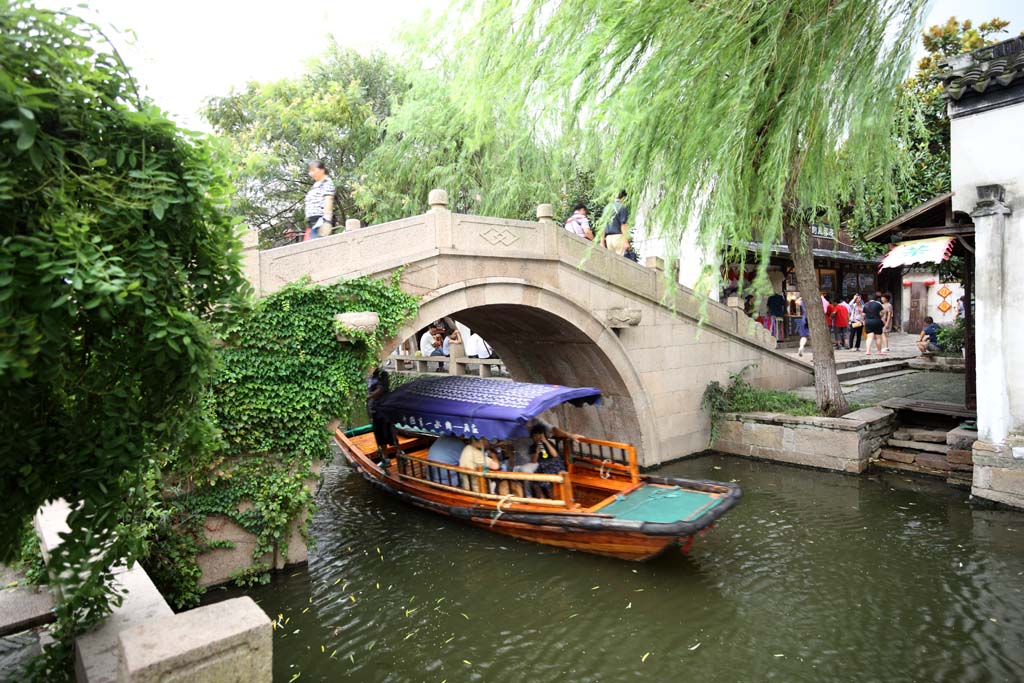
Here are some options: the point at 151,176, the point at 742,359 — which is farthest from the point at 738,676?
the point at 742,359

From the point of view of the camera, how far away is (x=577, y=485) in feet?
28.0

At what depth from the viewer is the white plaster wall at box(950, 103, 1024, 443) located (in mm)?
7684

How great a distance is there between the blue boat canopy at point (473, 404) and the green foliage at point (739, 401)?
158 inches

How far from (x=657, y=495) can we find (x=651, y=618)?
191cm

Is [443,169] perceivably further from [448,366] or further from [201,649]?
[201,649]

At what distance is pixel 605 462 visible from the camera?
8469mm

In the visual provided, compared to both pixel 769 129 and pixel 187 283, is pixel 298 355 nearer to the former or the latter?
pixel 187 283

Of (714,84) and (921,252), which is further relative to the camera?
(921,252)

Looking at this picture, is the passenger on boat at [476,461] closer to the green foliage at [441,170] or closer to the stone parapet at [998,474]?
the stone parapet at [998,474]

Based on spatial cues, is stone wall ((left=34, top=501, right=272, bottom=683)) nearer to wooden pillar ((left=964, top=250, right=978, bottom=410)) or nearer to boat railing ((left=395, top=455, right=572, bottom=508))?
boat railing ((left=395, top=455, right=572, bottom=508))

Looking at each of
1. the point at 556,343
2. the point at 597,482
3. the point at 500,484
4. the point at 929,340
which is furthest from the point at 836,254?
the point at 500,484

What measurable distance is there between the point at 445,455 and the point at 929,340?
1555 centimetres

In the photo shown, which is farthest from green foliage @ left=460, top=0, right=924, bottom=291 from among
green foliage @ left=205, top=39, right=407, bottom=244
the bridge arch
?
green foliage @ left=205, top=39, right=407, bottom=244

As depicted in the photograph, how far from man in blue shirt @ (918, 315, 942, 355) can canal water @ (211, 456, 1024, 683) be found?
9.30 metres
